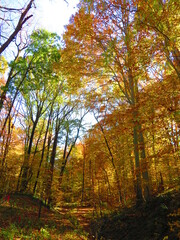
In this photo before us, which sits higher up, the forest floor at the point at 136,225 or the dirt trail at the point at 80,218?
the forest floor at the point at 136,225

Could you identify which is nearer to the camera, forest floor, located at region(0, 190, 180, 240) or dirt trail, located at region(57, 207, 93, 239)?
forest floor, located at region(0, 190, 180, 240)

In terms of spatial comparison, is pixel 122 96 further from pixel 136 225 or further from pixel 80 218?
pixel 80 218

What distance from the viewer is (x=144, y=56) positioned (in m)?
4.32

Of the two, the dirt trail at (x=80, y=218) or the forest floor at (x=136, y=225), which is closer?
the forest floor at (x=136, y=225)

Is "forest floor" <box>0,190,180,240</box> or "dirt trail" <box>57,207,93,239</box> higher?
"forest floor" <box>0,190,180,240</box>

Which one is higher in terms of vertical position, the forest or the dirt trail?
the forest

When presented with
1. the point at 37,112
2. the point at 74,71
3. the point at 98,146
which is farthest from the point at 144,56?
the point at 37,112

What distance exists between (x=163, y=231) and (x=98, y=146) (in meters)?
7.97

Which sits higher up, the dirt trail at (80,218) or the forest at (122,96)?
the forest at (122,96)

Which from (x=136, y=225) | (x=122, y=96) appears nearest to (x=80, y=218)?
(x=136, y=225)

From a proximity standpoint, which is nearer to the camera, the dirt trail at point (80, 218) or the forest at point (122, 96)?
the forest at point (122, 96)

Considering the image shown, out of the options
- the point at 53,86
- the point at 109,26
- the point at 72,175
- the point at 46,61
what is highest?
the point at 53,86

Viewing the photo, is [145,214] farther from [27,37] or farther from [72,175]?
[72,175]

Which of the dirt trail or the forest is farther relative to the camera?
the dirt trail
